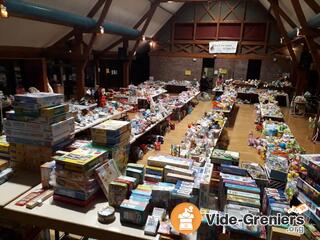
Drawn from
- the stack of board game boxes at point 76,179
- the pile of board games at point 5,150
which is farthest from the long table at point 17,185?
the stack of board game boxes at point 76,179

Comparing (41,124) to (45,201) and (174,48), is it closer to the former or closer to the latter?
(45,201)

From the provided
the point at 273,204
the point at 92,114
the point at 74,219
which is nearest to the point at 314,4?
the point at 92,114

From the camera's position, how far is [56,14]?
6.51 m

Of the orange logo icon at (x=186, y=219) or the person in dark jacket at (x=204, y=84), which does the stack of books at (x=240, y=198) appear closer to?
the orange logo icon at (x=186, y=219)

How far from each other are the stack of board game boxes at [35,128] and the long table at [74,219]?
1.98 ft

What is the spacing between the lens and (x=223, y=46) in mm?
15031

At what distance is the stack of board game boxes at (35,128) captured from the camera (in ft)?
8.14

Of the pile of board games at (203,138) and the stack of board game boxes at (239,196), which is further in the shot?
the pile of board games at (203,138)

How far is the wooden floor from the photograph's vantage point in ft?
20.5

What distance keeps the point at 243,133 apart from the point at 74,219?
692 centimetres

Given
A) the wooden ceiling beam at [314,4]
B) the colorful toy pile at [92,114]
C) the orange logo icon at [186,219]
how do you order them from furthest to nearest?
the wooden ceiling beam at [314,4] → the colorful toy pile at [92,114] → the orange logo icon at [186,219]

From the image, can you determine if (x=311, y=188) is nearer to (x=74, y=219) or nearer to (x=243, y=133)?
(x=74, y=219)

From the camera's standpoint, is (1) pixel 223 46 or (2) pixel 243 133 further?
(1) pixel 223 46

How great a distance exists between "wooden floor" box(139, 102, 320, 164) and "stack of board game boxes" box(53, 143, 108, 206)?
3423mm
